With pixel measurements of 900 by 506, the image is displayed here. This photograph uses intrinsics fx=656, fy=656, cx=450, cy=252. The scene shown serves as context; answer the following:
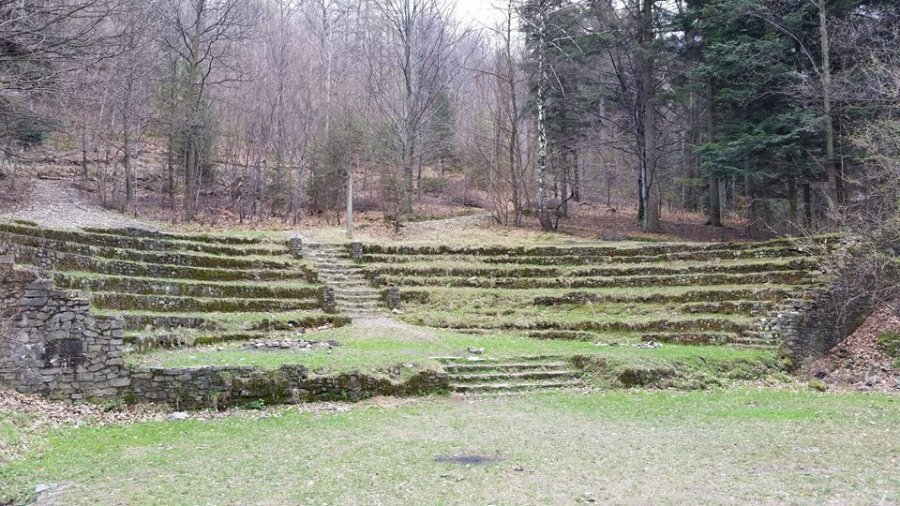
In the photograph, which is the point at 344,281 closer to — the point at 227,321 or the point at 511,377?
the point at 227,321

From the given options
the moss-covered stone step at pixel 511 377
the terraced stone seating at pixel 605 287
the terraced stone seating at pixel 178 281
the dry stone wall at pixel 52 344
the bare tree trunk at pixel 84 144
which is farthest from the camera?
the bare tree trunk at pixel 84 144

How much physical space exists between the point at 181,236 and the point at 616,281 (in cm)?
1377

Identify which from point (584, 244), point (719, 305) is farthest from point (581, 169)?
point (719, 305)

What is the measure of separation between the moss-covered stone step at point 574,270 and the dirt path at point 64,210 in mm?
10066

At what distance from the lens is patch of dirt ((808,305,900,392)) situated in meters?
13.8

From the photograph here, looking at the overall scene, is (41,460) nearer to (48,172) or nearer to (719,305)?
(719,305)

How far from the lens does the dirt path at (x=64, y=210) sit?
2325cm

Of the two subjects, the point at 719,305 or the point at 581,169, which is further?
the point at 581,169

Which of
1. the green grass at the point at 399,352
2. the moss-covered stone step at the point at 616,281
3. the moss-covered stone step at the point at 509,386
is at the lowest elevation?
the moss-covered stone step at the point at 509,386

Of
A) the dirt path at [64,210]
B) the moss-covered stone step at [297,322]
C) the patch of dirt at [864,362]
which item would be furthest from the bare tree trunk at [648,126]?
the dirt path at [64,210]

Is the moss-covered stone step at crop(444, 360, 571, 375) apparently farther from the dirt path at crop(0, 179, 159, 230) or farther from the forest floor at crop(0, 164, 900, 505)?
the dirt path at crop(0, 179, 159, 230)

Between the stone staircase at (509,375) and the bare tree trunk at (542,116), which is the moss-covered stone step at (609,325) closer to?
the stone staircase at (509,375)

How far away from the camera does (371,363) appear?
1245 centimetres

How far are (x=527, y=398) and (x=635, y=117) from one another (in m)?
21.7
